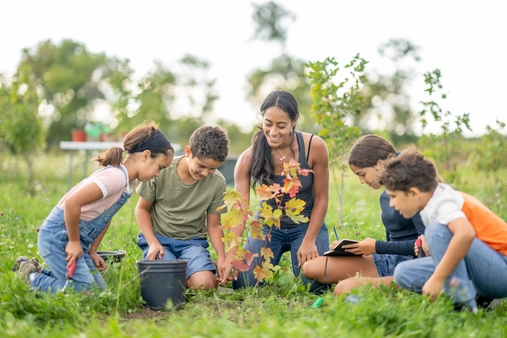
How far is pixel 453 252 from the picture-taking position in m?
2.66

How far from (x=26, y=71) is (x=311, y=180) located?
7213 millimetres

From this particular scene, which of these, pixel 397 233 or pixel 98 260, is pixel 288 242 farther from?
pixel 98 260

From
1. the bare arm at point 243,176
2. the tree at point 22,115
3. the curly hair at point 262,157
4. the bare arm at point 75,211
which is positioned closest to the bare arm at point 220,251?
the bare arm at point 243,176

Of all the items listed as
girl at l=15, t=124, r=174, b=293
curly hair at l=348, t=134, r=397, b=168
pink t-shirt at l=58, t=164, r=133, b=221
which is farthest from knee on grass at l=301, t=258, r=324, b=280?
pink t-shirt at l=58, t=164, r=133, b=221

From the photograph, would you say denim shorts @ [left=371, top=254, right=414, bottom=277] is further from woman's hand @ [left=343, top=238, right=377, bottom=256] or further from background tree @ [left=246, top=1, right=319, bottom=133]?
background tree @ [left=246, top=1, right=319, bottom=133]

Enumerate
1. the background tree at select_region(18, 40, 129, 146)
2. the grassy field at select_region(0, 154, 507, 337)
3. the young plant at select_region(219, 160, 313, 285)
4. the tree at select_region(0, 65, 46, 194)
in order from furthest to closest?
the background tree at select_region(18, 40, 129, 146) < the tree at select_region(0, 65, 46, 194) < the young plant at select_region(219, 160, 313, 285) < the grassy field at select_region(0, 154, 507, 337)

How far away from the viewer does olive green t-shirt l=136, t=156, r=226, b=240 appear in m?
3.84

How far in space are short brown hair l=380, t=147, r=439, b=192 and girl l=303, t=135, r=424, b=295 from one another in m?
0.23

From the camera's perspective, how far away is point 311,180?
404cm

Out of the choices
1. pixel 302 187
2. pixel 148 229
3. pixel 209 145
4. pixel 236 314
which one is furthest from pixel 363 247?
pixel 148 229

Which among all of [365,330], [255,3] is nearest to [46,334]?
[365,330]

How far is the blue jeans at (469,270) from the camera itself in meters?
2.74

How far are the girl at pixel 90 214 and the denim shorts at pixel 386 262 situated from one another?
152 cm

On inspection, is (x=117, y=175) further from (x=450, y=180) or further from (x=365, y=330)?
(x=450, y=180)
